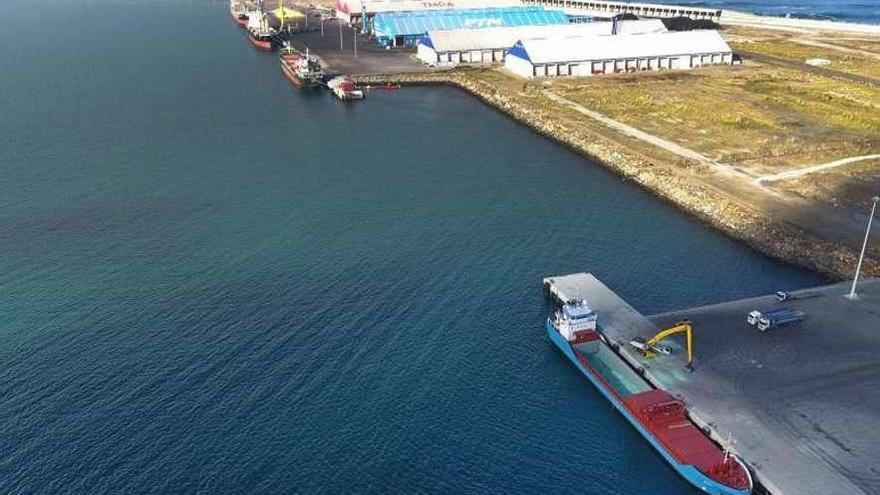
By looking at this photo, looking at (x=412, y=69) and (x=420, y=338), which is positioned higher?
(x=412, y=69)

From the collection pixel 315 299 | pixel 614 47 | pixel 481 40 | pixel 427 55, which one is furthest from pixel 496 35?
pixel 315 299

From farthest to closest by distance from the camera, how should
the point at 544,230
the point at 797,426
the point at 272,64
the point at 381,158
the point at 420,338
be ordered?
the point at 272,64, the point at 381,158, the point at 544,230, the point at 420,338, the point at 797,426

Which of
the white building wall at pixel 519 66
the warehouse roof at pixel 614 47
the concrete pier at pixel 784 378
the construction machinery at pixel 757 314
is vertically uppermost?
the warehouse roof at pixel 614 47

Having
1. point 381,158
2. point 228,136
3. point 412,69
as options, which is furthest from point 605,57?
point 228,136

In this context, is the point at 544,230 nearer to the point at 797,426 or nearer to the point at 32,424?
the point at 797,426

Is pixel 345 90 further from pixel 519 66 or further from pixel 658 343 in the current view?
pixel 658 343

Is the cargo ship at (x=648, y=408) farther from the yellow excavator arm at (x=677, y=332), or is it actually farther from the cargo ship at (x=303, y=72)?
the cargo ship at (x=303, y=72)

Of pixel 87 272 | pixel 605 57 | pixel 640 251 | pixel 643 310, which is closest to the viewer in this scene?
pixel 643 310

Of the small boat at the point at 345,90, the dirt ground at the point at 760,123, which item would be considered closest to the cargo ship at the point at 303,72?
the small boat at the point at 345,90
